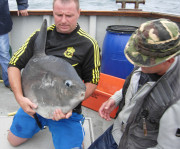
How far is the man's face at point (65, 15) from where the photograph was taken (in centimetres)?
154

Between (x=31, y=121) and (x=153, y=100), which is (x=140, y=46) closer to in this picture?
(x=153, y=100)

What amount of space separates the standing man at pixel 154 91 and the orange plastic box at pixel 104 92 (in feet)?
3.86

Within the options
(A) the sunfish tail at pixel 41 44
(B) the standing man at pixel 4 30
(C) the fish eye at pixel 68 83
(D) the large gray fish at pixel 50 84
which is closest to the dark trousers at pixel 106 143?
(D) the large gray fish at pixel 50 84

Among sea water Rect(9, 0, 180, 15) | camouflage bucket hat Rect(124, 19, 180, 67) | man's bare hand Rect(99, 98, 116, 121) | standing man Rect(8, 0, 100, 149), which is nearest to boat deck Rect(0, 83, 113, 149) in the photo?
standing man Rect(8, 0, 100, 149)

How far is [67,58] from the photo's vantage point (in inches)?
64.2

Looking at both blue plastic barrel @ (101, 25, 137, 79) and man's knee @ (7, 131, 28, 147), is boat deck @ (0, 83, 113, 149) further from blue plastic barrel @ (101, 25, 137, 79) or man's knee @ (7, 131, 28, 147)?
blue plastic barrel @ (101, 25, 137, 79)

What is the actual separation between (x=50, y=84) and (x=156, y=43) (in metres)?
0.67

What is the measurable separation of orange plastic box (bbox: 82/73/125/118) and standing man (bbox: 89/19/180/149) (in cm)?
118

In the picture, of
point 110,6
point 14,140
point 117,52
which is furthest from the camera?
point 110,6

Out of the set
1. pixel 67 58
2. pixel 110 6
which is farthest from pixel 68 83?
pixel 110 6

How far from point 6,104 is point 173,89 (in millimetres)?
2398

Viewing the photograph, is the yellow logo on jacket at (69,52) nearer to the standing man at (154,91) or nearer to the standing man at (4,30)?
the standing man at (154,91)

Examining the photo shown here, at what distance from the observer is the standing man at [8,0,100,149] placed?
156cm

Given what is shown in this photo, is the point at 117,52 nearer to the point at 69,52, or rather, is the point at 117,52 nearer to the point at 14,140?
the point at 69,52
